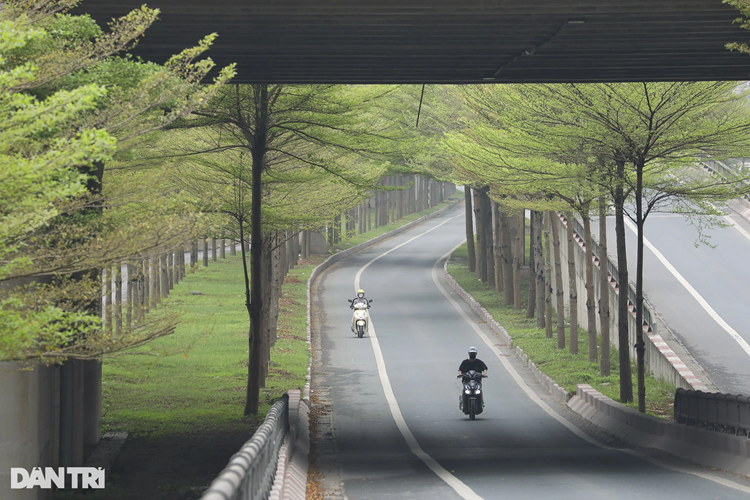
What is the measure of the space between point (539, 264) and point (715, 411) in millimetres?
15464

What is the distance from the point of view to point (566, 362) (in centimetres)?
2530

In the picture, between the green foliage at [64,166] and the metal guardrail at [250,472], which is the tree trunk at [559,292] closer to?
the metal guardrail at [250,472]

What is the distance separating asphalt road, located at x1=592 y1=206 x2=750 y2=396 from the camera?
24.5 m

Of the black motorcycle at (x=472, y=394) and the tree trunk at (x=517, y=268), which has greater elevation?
the tree trunk at (x=517, y=268)

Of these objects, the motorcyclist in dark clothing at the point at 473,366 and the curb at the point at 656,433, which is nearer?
the curb at the point at 656,433

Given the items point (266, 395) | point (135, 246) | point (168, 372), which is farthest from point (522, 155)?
point (135, 246)

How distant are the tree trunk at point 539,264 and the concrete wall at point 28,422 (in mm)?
18023

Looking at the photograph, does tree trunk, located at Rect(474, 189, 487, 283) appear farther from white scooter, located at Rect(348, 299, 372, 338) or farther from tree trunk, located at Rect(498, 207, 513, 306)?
white scooter, located at Rect(348, 299, 372, 338)

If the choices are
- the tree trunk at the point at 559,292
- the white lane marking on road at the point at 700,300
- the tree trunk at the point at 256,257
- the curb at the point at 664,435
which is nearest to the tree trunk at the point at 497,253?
the white lane marking on road at the point at 700,300

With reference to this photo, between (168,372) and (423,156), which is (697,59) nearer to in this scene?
(168,372)

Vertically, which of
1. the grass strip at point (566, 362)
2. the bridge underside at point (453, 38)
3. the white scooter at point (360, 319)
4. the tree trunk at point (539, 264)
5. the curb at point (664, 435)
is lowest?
the curb at point (664, 435)

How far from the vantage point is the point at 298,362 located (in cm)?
2656

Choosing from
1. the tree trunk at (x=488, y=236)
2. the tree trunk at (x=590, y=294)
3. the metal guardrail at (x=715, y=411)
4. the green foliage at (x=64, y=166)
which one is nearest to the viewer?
the green foliage at (x=64, y=166)

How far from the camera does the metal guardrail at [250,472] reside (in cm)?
600
